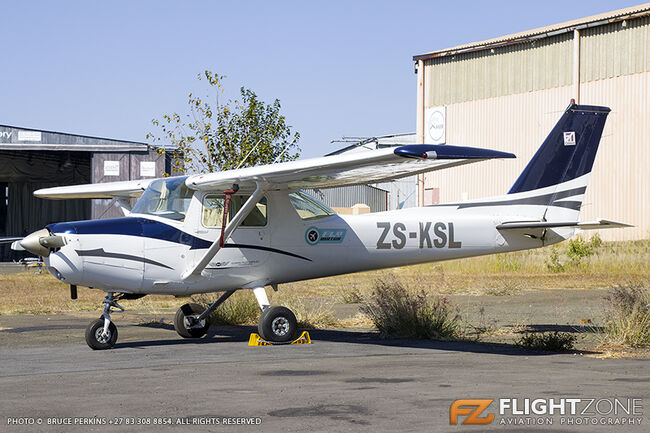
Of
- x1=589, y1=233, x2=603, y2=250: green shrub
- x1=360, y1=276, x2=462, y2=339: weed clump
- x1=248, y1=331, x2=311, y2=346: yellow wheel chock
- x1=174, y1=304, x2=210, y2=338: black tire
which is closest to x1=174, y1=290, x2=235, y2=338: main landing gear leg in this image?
x1=174, y1=304, x2=210, y2=338: black tire

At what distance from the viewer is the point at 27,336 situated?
42.5ft

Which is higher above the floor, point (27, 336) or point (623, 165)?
point (623, 165)

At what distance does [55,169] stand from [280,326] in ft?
127

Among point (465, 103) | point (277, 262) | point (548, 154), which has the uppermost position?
point (465, 103)

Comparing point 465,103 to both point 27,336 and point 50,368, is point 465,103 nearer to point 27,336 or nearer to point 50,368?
point 27,336

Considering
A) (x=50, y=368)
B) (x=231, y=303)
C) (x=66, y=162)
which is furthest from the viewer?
(x=66, y=162)

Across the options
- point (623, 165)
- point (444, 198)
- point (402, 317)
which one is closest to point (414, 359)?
point (402, 317)

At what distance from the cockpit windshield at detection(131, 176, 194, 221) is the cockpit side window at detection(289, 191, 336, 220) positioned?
1.52 m

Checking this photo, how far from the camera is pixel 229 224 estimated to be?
11680mm

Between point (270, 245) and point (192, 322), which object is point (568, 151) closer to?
point (270, 245)

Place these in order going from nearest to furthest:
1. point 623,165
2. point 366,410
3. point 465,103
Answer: point 366,410 → point 623,165 → point 465,103

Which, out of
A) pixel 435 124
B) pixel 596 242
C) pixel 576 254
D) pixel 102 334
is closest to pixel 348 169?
pixel 102 334

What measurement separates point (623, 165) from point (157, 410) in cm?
2760

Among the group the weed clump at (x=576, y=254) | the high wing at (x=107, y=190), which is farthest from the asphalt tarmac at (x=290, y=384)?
the weed clump at (x=576, y=254)
